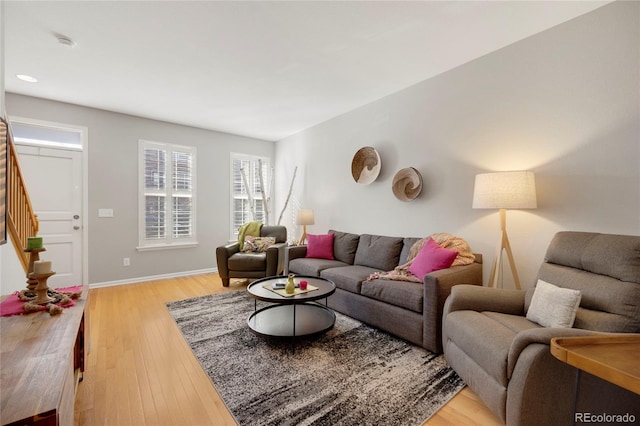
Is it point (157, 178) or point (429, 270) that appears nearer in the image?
point (429, 270)

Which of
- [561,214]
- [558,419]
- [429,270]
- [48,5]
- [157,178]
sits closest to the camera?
[558,419]

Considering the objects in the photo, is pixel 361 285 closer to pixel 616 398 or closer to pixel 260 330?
pixel 260 330

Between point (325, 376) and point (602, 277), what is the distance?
182 cm

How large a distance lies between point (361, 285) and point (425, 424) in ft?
4.33

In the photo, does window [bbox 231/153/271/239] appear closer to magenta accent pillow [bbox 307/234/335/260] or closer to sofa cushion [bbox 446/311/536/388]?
magenta accent pillow [bbox 307/234/335/260]

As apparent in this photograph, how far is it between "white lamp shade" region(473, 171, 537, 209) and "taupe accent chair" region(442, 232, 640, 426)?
0.33 metres

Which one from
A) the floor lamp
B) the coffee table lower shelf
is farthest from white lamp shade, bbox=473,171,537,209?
the coffee table lower shelf

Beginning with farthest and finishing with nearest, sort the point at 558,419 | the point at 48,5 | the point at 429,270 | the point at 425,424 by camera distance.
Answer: the point at 429,270 < the point at 48,5 < the point at 425,424 < the point at 558,419

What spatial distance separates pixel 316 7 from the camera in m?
1.99

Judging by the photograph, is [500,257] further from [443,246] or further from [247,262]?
[247,262]

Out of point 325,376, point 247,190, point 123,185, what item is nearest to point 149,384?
point 325,376

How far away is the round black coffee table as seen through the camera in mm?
2248

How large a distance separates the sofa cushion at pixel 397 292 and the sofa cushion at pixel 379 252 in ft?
1.83

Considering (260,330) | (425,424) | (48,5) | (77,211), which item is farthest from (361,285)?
(77,211)
